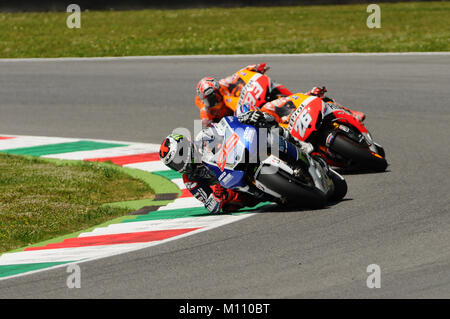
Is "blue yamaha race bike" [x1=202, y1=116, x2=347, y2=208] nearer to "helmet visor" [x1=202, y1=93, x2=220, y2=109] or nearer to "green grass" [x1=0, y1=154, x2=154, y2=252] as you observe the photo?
"green grass" [x1=0, y1=154, x2=154, y2=252]

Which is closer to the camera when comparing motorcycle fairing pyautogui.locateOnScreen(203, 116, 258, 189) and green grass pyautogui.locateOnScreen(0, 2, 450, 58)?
motorcycle fairing pyautogui.locateOnScreen(203, 116, 258, 189)

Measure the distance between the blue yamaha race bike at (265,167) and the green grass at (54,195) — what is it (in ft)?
4.79

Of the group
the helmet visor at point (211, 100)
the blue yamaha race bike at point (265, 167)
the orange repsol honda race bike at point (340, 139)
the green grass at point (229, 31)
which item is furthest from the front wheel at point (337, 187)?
the green grass at point (229, 31)

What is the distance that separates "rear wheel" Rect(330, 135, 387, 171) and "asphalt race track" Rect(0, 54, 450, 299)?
0.19 m

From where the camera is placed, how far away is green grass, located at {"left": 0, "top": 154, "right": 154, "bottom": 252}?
8.27m

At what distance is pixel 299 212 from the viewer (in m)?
8.05

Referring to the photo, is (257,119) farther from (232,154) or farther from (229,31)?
(229,31)

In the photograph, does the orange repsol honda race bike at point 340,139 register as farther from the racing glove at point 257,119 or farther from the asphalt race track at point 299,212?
the racing glove at point 257,119

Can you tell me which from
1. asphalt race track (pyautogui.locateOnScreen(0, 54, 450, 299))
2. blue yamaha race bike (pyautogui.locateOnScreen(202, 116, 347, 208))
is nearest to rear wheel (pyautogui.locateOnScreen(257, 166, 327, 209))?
blue yamaha race bike (pyautogui.locateOnScreen(202, 116, 347, 208))

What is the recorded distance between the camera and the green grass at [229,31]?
19.5 m

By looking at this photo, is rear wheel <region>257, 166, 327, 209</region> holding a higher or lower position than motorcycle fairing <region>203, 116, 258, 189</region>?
lower

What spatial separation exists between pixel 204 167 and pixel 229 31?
13915 millimetres

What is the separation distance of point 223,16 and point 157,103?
29.0 ft
